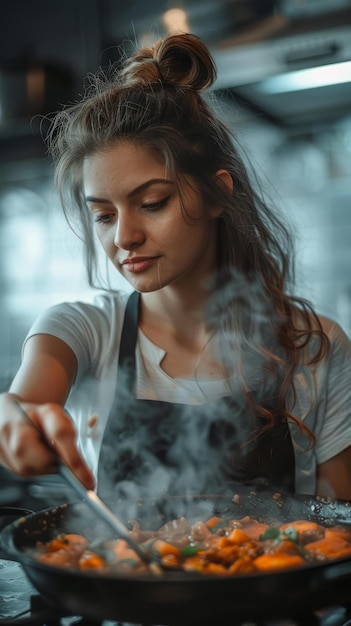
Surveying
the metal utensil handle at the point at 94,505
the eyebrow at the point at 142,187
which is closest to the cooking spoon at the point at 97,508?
the metal utensil handle at the point at 94,505

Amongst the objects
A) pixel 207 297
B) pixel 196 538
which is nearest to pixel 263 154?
pixel 207 297

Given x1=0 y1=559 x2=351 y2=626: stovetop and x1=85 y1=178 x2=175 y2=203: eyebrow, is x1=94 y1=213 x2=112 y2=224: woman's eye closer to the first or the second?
x1=85 y1=178 x2=175 y2=203: eyebrow

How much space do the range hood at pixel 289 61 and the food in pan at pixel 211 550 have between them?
1.63 meters

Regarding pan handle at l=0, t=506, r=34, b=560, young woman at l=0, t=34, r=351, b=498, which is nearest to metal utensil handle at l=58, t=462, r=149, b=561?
pan handle at l=0, t=506, r=34, b=560

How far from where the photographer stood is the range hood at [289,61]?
7.49 feet

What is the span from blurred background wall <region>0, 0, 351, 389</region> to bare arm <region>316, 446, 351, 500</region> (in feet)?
3.74

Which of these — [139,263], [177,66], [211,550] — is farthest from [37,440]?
[177,66]

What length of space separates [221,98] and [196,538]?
179 cm

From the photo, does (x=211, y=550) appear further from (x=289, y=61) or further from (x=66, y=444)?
(x=289, y=61)

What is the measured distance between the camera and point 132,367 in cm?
166

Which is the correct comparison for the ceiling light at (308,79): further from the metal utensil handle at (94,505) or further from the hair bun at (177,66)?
the metal utensil handle at (94,505)

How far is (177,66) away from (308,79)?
1.03 metres

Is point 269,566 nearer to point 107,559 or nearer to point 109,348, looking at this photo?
point 107,559

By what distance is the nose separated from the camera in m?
1.38
